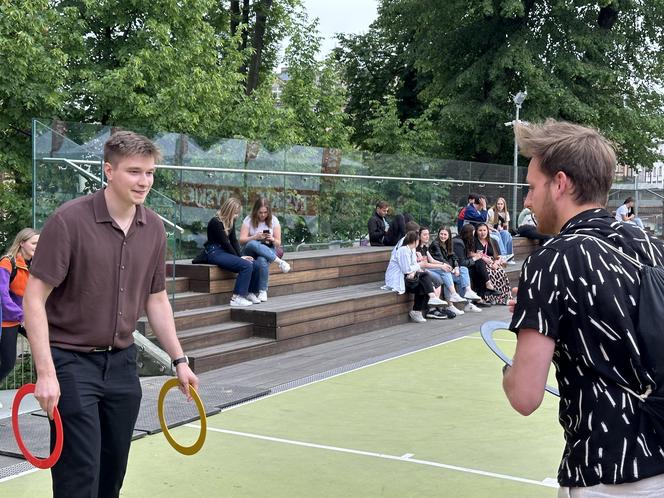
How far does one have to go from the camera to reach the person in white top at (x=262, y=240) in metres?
11.7

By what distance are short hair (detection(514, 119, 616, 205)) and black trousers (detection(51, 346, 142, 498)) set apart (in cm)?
209

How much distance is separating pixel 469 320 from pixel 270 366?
15.9 ft

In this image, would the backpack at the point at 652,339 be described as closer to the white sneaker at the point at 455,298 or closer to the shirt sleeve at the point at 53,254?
the shirt sleeve at the point at 53,254

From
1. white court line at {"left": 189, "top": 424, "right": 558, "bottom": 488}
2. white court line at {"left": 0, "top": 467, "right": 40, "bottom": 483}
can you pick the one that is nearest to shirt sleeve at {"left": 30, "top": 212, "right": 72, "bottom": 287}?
white court line at {"left": 0, "top": 467, "right": 40, "bottom": 483}

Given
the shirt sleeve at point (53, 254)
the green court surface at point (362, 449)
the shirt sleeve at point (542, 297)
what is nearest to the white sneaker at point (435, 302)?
the green court surface at point (362, 449)

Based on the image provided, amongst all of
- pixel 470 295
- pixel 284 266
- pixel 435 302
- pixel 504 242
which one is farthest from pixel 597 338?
pixel 504 242

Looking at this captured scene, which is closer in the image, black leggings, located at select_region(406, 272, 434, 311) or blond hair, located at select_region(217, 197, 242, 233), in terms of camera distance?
blond hair, located at select_region(217, 197, 242, 233)

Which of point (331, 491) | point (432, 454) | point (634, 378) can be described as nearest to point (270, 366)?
point (432, 454)

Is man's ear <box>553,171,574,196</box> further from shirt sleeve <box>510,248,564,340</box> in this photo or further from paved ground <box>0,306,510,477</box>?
paved ground <box>0,306,510,477</box>

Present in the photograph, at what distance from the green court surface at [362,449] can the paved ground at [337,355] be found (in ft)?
2.51

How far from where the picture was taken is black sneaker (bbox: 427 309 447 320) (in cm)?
1395

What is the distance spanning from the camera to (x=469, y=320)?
45.4 ft

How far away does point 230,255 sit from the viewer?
1130 cm

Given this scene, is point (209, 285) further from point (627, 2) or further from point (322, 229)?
point (627, 2)
